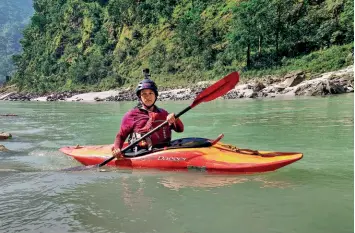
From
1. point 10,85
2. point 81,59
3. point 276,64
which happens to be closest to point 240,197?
point 276,64

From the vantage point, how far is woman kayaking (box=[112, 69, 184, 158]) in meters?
5.27

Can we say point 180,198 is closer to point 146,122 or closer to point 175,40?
point 146,122

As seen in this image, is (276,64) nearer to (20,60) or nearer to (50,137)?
(50,137)

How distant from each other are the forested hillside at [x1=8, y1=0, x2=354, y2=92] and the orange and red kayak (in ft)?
76.7

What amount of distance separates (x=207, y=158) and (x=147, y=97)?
3.79 feet

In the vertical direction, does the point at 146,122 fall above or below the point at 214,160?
above

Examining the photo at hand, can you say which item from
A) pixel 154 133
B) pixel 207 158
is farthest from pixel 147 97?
pixel 207 158

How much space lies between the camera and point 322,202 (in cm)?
381

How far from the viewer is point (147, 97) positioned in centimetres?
531

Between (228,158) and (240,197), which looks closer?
(240,197)

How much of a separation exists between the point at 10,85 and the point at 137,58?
31.0m

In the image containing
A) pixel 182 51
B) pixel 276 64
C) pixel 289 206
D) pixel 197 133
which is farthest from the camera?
pixel 182 51

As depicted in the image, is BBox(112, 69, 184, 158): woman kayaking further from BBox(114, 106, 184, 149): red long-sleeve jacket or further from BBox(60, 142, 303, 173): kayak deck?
BBox(60, 142, 303, 173): kayak deck

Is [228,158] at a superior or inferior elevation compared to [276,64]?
inferior
